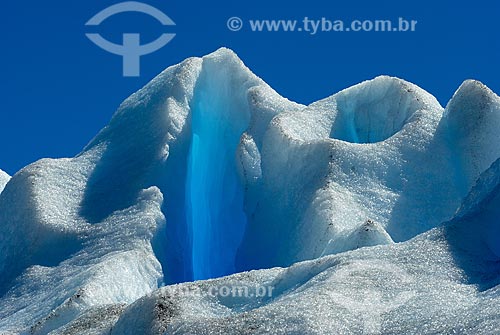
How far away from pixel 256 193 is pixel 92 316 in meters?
4.89

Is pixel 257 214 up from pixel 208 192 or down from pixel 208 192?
down

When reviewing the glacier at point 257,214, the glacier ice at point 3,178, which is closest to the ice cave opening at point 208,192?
the glacier at point 257,214

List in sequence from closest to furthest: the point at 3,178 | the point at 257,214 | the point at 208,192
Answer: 1. the point at 257,214
2. the point at 208,192
3. the point at 3,178

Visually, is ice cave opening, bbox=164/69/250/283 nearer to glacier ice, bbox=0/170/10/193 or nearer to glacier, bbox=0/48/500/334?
glacier, bbox=0/48/500/334

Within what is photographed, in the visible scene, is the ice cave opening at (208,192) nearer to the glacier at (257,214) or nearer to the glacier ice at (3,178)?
the glacier at (257,214)

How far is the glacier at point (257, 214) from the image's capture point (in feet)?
23.4

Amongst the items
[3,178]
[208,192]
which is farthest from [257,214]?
[3,178]

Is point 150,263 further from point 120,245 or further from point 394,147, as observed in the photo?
point 394,147

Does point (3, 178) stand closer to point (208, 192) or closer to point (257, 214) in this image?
point (208, 192)

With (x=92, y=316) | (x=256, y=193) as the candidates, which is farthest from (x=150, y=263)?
(x=92, y=316)

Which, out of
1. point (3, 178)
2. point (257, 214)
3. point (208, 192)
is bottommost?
point (257, 214)

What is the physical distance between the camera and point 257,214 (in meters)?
12.3

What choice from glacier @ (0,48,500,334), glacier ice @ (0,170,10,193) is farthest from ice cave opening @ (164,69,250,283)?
glacier ice @ (0,170,10,193)

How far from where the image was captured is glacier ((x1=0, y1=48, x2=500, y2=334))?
7137 millimetres
